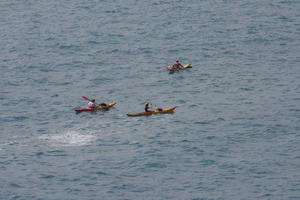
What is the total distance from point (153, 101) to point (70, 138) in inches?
624

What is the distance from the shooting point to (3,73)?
10538 centimetres

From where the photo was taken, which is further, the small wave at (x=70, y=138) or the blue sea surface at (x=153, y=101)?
the small wave at (x=70, y=138)

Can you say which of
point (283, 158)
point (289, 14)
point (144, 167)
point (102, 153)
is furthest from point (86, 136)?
point (289, 14)

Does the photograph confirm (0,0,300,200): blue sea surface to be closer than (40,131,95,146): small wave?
Yes

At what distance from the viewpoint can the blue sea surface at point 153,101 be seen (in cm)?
6944

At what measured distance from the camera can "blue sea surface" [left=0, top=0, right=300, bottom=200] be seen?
69438mm

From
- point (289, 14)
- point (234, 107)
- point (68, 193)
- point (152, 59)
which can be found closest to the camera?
point (68, 193)

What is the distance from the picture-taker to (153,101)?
90.8 metres

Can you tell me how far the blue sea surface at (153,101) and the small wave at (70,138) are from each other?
0.12m

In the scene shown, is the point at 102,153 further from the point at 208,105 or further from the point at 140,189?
the point at 208,105

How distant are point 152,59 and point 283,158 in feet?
138

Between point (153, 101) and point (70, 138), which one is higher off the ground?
point (153, 101)

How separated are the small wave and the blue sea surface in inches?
4.9

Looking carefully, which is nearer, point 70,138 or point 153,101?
point 70,138
